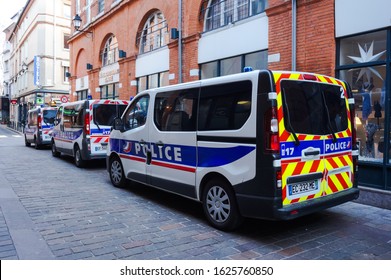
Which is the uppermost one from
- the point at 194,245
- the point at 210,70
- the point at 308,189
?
the point at 210,70

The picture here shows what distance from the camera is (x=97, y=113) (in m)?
10.5

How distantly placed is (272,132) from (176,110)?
2.12 metres

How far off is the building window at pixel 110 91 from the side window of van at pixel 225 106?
13714mm

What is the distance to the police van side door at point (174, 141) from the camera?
563 centimetres

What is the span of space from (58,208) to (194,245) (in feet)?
9.57

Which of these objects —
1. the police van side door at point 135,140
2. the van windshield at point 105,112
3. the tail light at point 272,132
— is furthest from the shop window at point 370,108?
the van windshield at point 105,112

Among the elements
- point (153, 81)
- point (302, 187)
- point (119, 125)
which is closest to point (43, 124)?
point (153, 81)

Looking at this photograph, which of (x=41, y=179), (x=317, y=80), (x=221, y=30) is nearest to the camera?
(x=317, y=80)

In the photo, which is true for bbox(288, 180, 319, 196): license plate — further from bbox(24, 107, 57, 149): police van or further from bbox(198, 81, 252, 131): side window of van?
bbox(24, 107, 57, 149): police van

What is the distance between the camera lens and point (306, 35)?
8.31 m

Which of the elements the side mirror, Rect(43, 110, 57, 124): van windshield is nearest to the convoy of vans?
the side mirror

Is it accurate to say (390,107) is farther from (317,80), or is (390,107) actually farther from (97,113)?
(97,113)

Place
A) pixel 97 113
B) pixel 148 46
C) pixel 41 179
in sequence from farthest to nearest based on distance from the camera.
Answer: pixel 148 46 → pixel 97 113 → pixel 41 179

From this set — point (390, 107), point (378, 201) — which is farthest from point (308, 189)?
point (390, 107)
